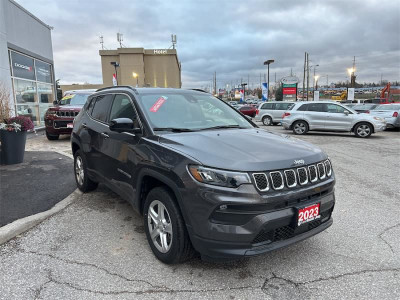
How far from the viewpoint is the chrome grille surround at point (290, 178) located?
265cm

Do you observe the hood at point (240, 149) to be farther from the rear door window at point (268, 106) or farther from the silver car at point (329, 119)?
the rear door window at point (268, 106)

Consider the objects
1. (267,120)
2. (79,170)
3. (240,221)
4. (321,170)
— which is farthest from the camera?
(267,120)

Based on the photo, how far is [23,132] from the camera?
740 centimetres


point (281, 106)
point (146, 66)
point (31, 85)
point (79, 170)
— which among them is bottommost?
point (79, 170)

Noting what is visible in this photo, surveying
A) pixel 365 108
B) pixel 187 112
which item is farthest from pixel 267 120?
pixel 187 112

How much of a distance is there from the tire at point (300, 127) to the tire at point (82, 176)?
39.9ft

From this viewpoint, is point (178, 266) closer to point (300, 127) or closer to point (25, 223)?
point (25, 223)

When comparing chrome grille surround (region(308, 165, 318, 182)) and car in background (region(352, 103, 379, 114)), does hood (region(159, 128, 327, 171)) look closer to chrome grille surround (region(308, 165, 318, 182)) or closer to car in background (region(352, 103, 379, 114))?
chrome grille surround (region(308, 165, 318, 182))

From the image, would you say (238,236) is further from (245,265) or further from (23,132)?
(23,132)

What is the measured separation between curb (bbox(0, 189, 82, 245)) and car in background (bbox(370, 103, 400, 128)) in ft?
55.3

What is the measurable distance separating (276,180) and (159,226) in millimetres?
1273

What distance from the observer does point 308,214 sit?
110 inches

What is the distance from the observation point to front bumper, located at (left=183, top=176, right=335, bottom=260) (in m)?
2.48

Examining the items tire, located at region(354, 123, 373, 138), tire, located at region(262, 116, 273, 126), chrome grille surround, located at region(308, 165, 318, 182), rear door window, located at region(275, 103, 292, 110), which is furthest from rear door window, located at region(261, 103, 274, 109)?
chrome grille surround, located at region(308, 165, 318, 182)
